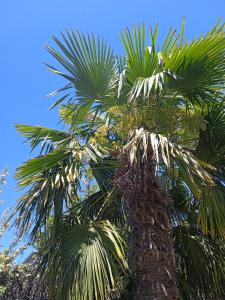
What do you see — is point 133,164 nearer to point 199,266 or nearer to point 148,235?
point 148,235

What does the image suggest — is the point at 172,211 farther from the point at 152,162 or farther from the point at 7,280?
the point at 7,280

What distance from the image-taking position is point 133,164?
15.6ft

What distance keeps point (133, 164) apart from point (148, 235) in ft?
2.63

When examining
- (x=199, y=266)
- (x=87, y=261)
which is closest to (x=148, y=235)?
(x=87, y=261)

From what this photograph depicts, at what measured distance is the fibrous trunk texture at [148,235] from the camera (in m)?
4.56

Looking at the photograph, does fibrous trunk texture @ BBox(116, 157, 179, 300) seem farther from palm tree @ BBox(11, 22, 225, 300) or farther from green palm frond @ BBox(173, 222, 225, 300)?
green palm frond @ BBox(173, 222, 225, 300)

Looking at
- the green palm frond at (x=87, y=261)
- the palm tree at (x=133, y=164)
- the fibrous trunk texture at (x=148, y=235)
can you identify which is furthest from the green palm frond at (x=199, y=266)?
the green palm frond at (x=87, y=261)

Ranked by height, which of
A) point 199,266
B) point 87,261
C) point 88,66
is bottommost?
→ point 199,266

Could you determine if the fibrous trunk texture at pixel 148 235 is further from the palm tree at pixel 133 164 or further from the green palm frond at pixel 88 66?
the green palm frond at pixel 88 66

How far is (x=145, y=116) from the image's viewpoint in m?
5.02

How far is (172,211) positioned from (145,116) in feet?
5.79

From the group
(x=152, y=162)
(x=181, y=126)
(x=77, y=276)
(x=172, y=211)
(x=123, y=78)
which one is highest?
(x=123, y=78)

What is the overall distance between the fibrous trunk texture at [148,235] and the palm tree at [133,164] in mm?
11

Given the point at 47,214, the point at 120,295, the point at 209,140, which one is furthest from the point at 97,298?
the point at 209,140
